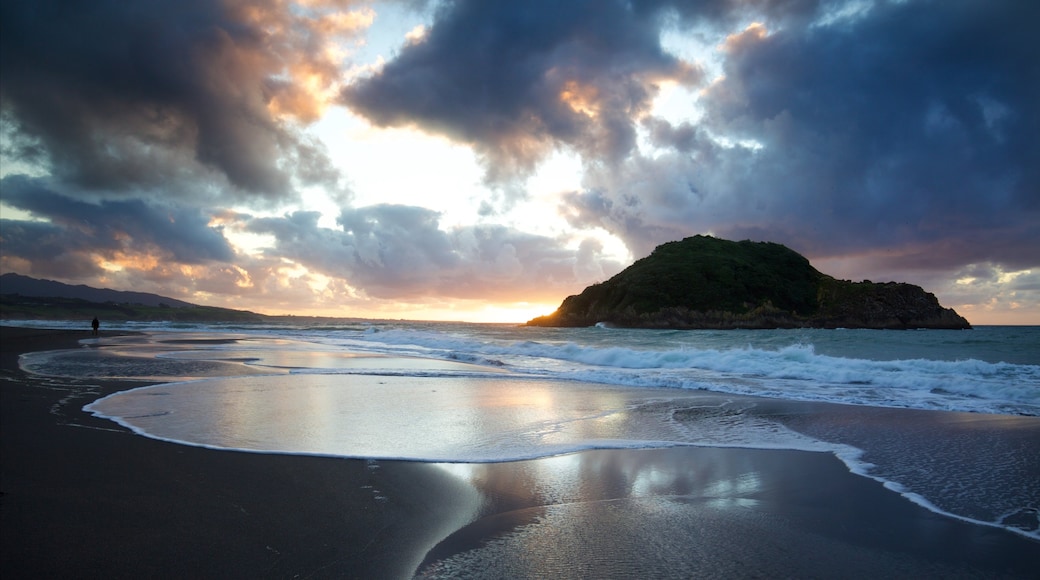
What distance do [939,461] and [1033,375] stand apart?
1363cm

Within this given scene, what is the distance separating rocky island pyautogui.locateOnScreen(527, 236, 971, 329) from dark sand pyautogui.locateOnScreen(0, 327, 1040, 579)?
3698 inches

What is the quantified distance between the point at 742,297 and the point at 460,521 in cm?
10762

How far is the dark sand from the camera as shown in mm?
3330

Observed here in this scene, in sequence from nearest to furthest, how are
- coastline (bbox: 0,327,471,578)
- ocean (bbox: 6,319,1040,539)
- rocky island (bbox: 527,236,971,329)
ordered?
coastline (bbox: 0,327,471,578), ocean (bbox: 6,319,1040,539), rocky island (bbox: 527,236,971,329)

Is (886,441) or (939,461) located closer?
(939,461)

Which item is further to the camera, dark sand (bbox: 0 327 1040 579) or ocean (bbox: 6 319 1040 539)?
ocean (bbox: 6 319 1040 539)

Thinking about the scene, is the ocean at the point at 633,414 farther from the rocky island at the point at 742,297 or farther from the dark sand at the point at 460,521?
the rocky island at the point at 742,297

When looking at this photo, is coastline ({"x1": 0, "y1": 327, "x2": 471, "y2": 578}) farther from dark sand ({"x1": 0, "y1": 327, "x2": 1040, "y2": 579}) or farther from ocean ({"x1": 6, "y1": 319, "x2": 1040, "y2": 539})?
ocean ({"x1": 6, "y1": 319, "x2": 1040, "y2": 539})

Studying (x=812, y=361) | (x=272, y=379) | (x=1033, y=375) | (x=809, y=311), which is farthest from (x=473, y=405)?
(x=809, y=311)

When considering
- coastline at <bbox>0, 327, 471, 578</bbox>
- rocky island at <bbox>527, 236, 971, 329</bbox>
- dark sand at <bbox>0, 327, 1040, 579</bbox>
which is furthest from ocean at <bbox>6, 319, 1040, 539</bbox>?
rocky island at <bbox>527, 236, 971, 329</bbox>

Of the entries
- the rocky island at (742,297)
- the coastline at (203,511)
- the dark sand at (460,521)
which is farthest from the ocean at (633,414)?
the rocky island at (742,297)

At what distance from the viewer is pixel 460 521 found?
13.7 ft

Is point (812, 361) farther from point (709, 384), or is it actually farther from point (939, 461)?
point (939, 461)

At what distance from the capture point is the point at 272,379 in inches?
556
